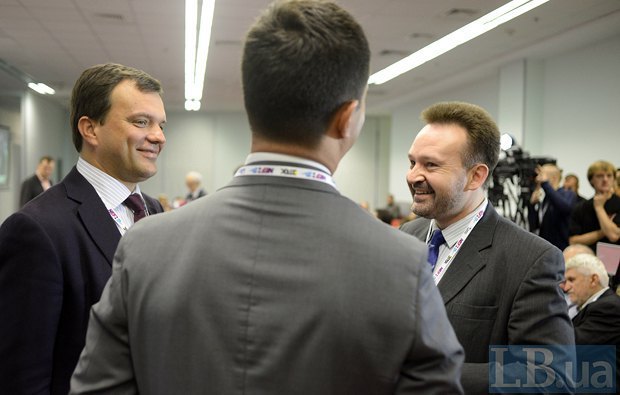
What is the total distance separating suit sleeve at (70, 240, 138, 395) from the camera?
38.6 inches

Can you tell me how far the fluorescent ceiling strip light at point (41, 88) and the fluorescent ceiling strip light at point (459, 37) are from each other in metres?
7.23

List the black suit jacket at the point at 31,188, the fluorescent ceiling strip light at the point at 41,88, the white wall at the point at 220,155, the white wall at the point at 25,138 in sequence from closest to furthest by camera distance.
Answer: the black suit jacket at the point at 31,188 < the fluorescent ceiling strip light at the point at 41,88 < the white wall at the point at 25,138 < the white wall at the point at 220,155

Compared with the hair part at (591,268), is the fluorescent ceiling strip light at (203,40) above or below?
above

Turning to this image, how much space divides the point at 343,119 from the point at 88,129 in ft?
3.50

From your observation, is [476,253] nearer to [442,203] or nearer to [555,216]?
[442,203]

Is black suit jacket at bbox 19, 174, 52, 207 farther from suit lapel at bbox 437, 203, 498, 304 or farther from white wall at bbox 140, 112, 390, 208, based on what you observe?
suit lapel at bbox 437, 203, 498, 304

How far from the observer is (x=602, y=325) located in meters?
3.28

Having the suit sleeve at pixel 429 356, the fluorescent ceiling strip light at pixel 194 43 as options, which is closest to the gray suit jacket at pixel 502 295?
the suit sleeve at pixel 429 356

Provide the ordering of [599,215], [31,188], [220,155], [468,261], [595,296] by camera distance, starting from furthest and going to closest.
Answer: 1. [220,155]
2. [31,188]
3. [599,215]
4. [595,296]
5. [468,261]

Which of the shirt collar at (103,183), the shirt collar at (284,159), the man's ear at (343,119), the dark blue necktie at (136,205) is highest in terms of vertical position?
the man's ear at (343,119)

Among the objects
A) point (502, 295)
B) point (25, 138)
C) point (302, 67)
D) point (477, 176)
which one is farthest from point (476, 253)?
point (25, 138)

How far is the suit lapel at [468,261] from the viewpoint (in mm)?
1768

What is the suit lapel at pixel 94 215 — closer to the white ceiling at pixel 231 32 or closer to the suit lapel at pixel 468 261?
the suit lapel at pixel 468 261

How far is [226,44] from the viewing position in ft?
30.5
